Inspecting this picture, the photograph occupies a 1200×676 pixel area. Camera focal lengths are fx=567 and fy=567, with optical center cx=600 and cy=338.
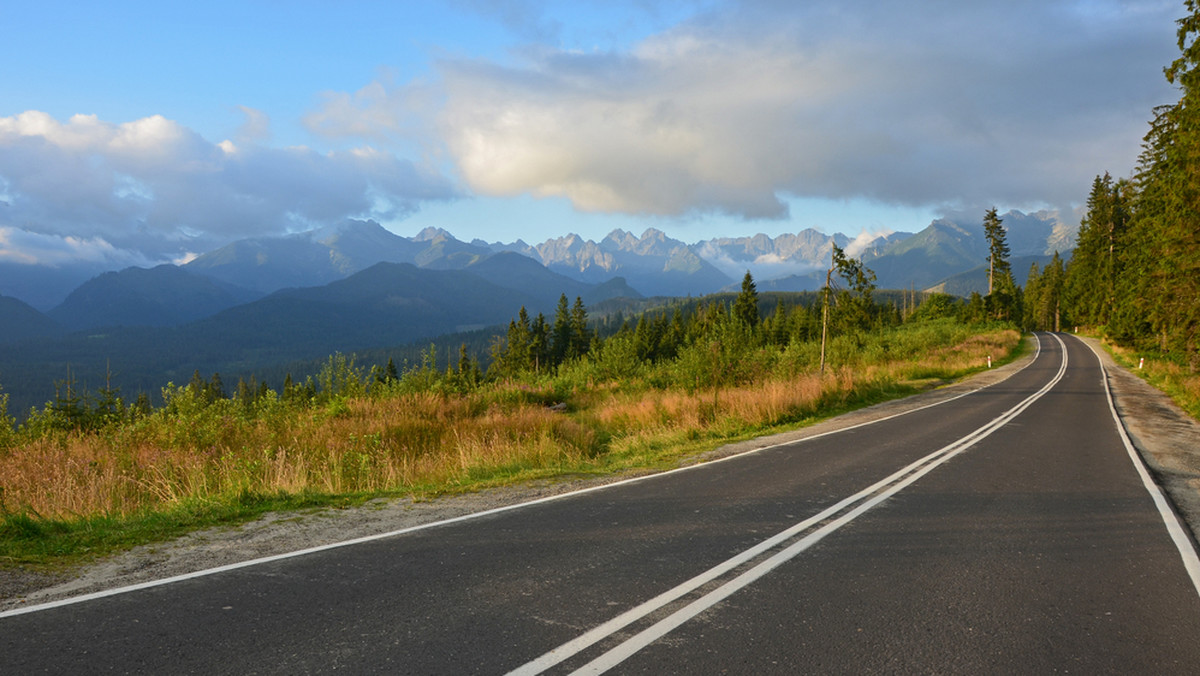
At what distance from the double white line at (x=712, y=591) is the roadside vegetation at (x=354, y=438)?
3680 mm

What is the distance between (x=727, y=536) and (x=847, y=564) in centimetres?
111

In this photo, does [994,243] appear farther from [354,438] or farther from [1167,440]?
[354,438]

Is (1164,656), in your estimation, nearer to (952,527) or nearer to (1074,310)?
(952,527)

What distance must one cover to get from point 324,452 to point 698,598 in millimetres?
8463

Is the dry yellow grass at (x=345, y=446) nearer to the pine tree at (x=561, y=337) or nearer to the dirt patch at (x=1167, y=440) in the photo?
the dirt patch at (x=1167, y=440)

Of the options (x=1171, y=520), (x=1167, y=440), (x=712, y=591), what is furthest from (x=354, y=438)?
(x=1167, y=440)

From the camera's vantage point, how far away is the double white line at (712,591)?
320 centimetres

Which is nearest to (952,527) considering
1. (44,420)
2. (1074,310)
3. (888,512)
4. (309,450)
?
(888,512)

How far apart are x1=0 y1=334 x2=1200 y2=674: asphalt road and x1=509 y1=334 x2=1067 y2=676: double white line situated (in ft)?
0.06

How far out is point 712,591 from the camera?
417 centimetres

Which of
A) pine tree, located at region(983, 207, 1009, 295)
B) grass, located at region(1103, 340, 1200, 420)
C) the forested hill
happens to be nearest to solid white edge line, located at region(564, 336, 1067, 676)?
grass, located at region(1103, 340, 1200, 420)

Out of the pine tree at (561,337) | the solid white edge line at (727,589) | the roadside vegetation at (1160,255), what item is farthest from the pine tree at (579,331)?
the solid white edge line at (727,589)

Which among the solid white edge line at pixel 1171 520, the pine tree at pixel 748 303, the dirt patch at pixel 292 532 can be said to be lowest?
the solid white edge line at pixel 1171 520

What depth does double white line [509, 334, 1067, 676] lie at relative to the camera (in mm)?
3199
